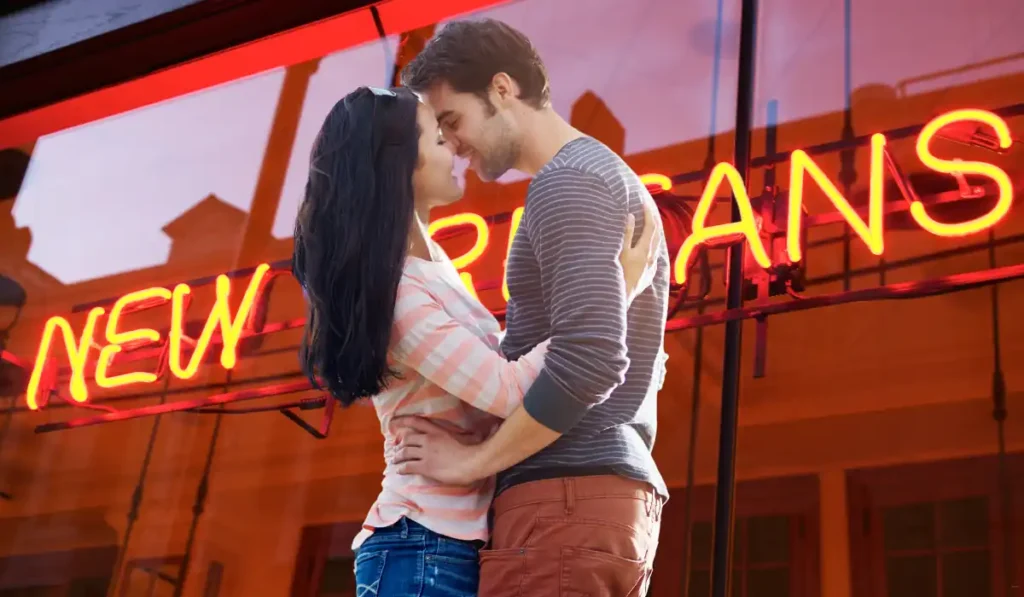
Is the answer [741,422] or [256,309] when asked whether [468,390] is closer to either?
[741,422]

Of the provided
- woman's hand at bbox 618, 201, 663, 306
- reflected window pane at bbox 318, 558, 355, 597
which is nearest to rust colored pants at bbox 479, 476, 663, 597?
woman's hand at bbox 618, 201, 663, 306

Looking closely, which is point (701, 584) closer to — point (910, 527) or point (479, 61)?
point (910, 527)

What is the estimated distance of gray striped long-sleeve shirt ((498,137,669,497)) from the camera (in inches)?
46.0

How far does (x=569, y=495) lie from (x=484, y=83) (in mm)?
645

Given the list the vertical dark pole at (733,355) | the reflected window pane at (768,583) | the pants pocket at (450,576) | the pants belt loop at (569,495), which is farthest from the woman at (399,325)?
the reflected window pane at (768,583)

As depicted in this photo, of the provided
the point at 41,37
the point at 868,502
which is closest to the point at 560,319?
the point at 868,502

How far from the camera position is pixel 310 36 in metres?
3.66

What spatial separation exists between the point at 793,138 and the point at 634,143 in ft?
2.14

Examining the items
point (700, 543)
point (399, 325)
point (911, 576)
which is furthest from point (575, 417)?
point (700, 543)

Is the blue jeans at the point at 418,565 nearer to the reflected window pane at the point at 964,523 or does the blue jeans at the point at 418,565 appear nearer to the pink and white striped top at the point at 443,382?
the pink and white striped top at the point at 443,382

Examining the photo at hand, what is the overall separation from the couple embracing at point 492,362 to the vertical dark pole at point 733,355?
141 centimetres

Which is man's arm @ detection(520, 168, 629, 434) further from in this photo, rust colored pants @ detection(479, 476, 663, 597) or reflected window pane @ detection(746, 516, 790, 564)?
reflected window pane @ detection(746, 516, 790, 564)

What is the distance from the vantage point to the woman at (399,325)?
1.21 metres

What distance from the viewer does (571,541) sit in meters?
1.16
